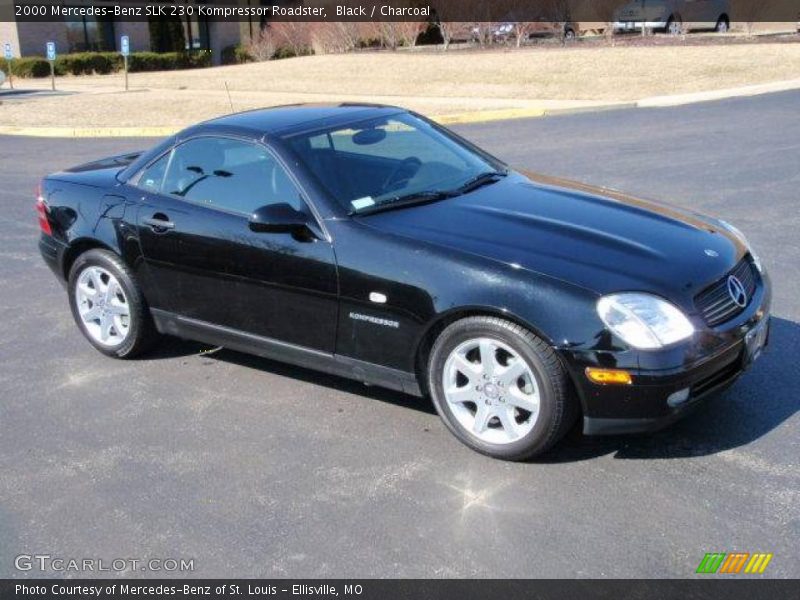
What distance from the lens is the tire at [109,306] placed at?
5.45 m

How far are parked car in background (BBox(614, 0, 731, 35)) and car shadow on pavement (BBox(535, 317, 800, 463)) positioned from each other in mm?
30743

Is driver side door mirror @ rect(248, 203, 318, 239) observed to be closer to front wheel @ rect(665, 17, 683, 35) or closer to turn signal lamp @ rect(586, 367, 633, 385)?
turn signal lamp @ rect(586, 367, 633, 385)

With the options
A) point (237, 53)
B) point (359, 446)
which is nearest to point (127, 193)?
point (359, 446)

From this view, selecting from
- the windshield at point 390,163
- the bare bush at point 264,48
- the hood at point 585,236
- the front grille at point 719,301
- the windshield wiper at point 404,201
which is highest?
the windshield at point 390,163

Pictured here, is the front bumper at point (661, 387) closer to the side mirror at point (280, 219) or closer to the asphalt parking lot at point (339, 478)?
the asphalt parking lot at point (339, 478)

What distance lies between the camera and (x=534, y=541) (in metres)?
3.51

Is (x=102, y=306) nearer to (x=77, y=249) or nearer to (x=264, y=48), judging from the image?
(x=77, y=249)

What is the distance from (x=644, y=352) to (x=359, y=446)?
1.44m

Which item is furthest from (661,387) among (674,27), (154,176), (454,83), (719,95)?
(674,27)

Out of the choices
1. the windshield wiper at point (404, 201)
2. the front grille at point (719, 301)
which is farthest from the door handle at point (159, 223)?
the front grille at point (719, 301)

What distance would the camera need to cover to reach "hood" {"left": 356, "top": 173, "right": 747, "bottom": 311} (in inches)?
155

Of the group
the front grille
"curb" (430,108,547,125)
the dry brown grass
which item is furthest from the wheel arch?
the dry brown grass

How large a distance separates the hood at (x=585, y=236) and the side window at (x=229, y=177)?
61 cm
